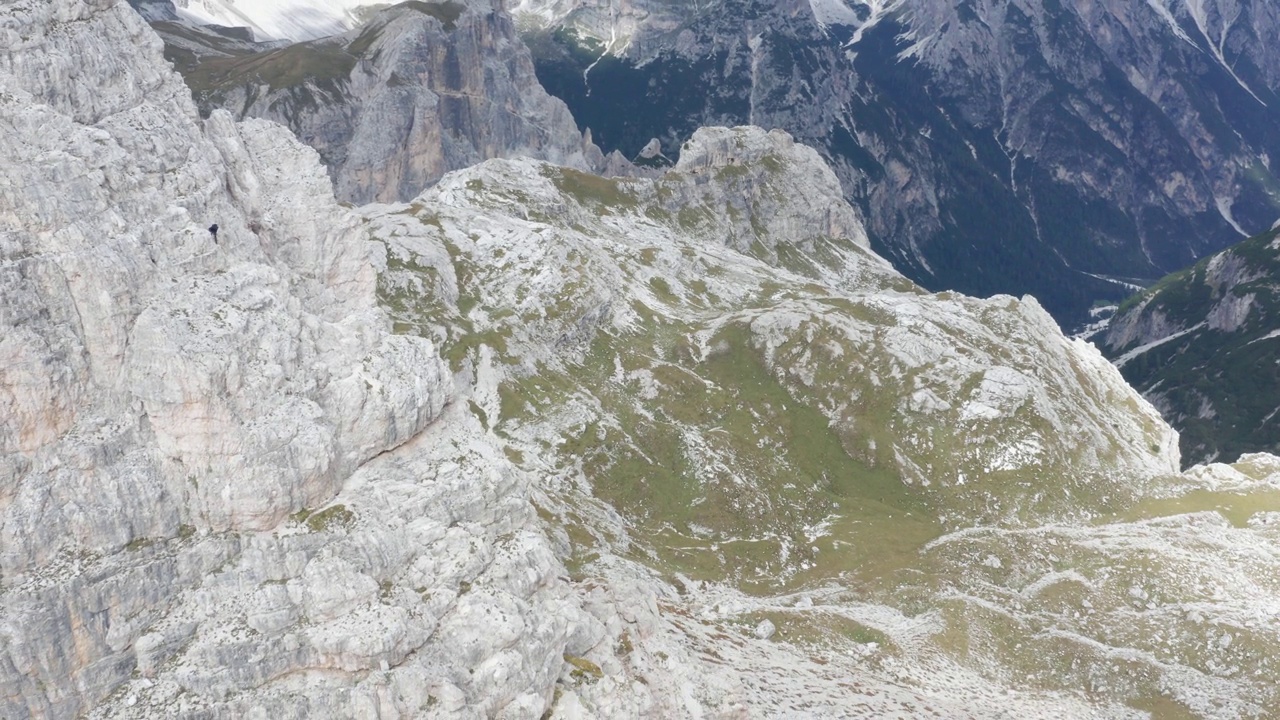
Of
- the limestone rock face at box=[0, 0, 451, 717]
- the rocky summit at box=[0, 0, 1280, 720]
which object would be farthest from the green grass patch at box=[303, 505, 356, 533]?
the limestone rock face at box=[0, 0, 451, 717]

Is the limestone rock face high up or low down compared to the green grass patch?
up

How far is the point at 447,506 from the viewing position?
57.5 m

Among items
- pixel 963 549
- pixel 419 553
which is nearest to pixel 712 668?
pixel 419 553

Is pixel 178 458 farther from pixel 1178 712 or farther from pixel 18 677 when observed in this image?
pixel 1178 712

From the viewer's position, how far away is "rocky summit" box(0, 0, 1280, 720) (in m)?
47.1

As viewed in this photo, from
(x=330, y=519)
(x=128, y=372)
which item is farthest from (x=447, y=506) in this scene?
(x=128, y=372)

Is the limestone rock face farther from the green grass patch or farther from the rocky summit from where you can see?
the green grass patch

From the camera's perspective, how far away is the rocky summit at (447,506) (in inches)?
1853

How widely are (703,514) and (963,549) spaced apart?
32.8 m

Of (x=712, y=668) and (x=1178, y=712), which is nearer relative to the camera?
(x=712, y=668)

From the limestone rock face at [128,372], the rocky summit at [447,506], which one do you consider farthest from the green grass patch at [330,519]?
the limestone rock face at [128,372]

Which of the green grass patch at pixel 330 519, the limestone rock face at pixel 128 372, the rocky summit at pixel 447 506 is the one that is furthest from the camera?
the green grass patch at pixel 330 519

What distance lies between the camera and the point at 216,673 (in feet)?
151

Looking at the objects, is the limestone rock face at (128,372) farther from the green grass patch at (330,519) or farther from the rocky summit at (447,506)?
the green grass patch at (330,519)
